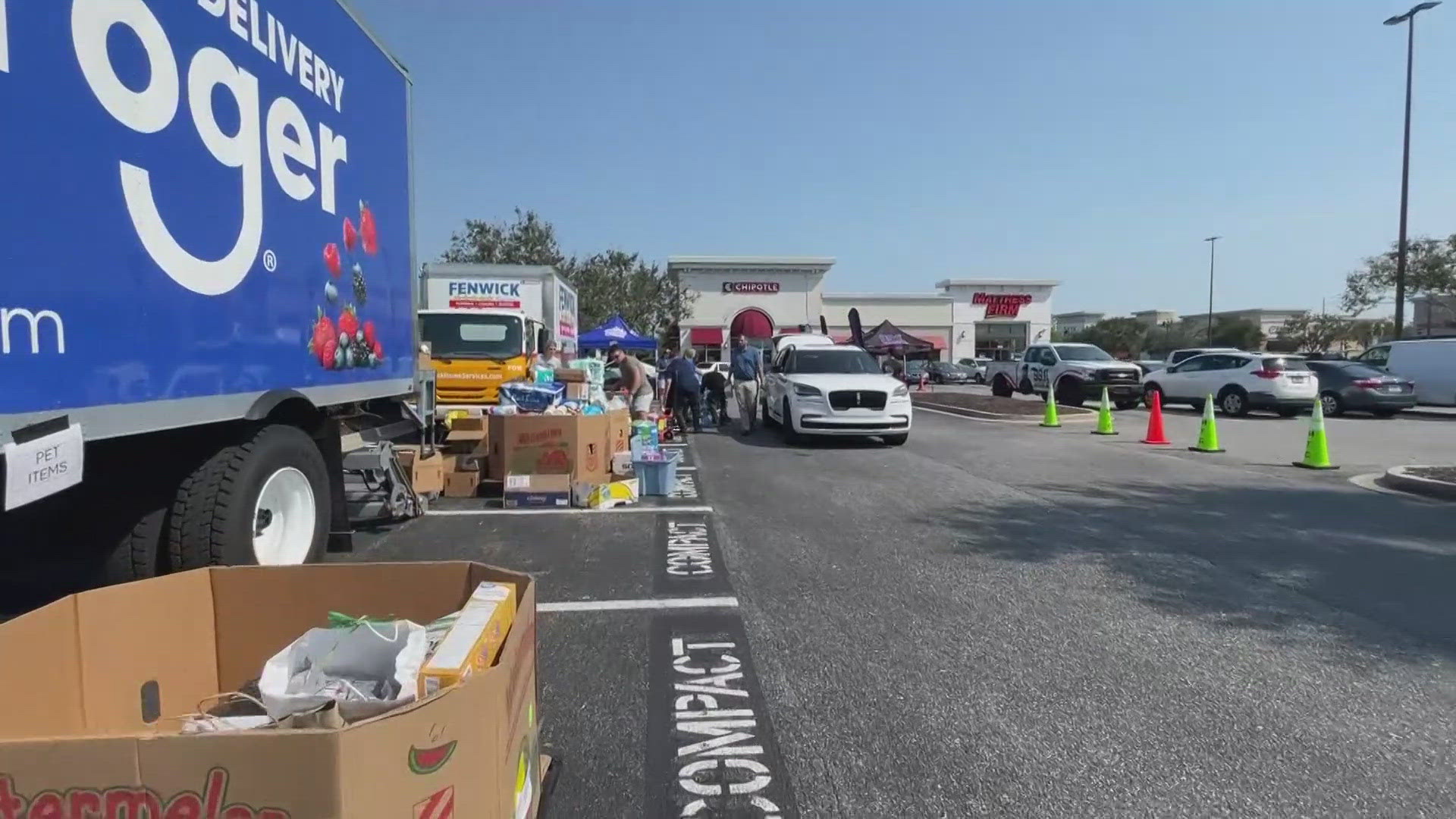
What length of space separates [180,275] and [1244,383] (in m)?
21.3

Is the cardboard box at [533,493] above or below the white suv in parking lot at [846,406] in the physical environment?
below

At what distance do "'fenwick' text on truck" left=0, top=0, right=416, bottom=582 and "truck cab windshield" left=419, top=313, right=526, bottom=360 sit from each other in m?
7.18

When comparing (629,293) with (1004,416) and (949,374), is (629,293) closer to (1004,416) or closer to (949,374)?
(949,374)

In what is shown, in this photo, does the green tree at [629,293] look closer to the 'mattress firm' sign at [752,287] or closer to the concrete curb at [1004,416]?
the 'mattress firm' sign at [752,287]

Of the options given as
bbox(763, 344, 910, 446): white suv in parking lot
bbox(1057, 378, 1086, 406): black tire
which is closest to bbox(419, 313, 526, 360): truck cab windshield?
bbox(763, 344, 910, 446): white suv in parking lot

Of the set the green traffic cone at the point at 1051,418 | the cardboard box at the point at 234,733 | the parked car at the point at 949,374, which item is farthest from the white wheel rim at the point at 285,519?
the parked car at the point at 949,374

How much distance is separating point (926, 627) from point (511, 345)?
32.9 ft

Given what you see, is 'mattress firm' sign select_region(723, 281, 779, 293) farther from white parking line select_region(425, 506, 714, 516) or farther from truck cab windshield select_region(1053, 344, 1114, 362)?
white parking line select_region(425, 506, 714, 516)

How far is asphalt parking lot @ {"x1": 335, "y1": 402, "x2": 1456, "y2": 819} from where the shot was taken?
10.0 feet

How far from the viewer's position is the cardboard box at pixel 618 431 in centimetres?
934

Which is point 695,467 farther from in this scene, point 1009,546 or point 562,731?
point 562,731

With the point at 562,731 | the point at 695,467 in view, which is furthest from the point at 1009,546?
the point at 695,467

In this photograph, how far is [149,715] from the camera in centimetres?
257

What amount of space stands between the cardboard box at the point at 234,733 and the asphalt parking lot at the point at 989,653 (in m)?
0.94
